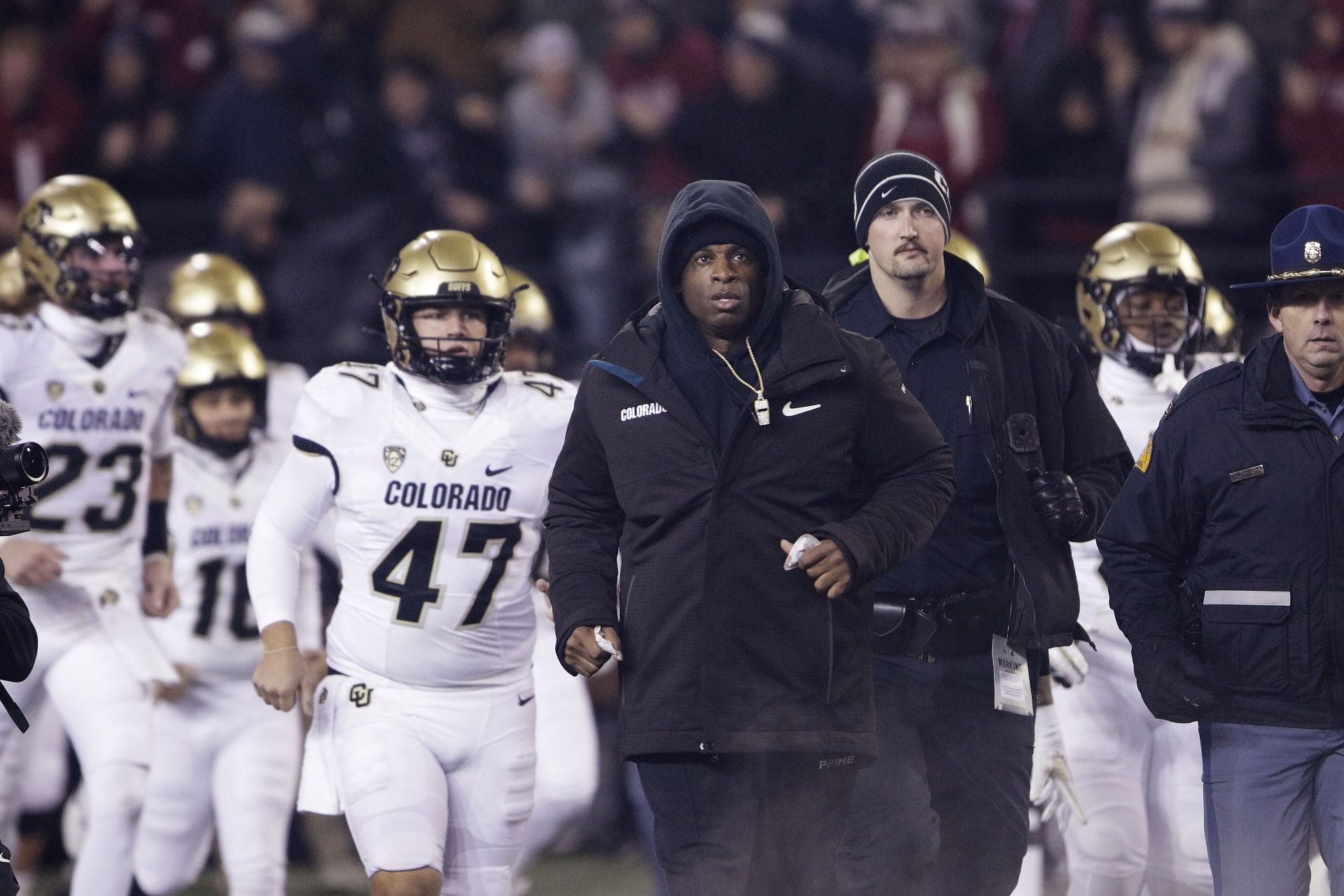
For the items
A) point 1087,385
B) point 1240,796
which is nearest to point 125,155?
point 1087,385

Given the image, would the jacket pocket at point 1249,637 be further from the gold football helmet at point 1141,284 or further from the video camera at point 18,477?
the video camera at point 18,477

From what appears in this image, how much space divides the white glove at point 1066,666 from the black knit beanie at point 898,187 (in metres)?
1.27

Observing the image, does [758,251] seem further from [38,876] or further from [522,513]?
[38,876]

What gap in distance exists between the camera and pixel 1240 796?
454 centimetres

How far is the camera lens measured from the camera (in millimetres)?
4188

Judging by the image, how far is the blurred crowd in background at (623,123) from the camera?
31.4 feet

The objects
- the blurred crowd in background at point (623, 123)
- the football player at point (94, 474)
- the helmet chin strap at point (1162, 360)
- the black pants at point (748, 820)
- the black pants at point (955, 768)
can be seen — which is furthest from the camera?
the blurred crowd in background at point (623, 123)

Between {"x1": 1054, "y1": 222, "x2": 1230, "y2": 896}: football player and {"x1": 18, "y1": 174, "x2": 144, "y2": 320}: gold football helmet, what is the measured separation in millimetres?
3205

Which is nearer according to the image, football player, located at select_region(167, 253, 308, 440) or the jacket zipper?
the jacket zipper

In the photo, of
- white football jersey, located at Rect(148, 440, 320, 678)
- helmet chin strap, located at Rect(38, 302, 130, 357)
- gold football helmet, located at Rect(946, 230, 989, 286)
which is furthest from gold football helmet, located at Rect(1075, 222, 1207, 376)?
helmet chin strap, located at Rect(38, 302, 130, 357)

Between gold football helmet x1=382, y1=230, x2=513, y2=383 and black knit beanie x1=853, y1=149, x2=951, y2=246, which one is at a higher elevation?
black knit beanie x1=853, y1=149, x2=951, y2=246

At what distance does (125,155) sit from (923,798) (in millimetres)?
7474

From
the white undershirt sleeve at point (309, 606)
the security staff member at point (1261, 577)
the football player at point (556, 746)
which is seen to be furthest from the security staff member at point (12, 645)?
the football player at point (556, 746)

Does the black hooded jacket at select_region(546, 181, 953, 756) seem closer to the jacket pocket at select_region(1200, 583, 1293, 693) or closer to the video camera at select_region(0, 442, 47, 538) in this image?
the jacket pocket at select_region(1200, 583, 1293, 693)
